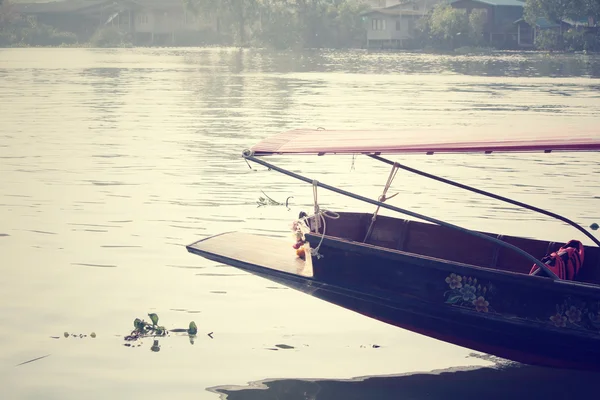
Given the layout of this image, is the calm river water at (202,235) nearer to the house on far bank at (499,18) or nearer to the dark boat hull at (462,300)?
A: the dark boat hull at (462,300)

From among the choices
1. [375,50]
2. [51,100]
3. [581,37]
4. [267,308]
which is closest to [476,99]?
[51,100]

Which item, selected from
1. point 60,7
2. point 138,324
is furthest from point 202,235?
point 60,7

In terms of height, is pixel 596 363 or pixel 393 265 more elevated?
pixel 393 265

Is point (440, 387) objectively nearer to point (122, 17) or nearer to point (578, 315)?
point (578, 315)

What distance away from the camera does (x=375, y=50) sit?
99.8m

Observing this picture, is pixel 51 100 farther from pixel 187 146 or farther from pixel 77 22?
pixel 77 22

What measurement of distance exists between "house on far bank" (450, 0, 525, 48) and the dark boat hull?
85732 mm

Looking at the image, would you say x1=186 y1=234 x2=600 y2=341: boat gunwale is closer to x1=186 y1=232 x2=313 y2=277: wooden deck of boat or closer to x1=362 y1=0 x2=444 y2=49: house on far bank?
x1=186 y1=232 x2=313 y2=277: wooden deck of boat

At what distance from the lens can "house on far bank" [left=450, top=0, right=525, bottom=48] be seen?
306ft

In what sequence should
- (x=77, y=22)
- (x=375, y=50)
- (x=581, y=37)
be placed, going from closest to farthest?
(x=581, y=37) → (x=375, y=50) → (x=77, y=22)

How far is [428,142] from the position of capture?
8.82m

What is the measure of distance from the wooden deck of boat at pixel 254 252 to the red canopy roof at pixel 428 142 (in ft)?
3.50

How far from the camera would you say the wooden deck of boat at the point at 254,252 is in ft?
31.0

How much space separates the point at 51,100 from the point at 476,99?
15.5 meters
